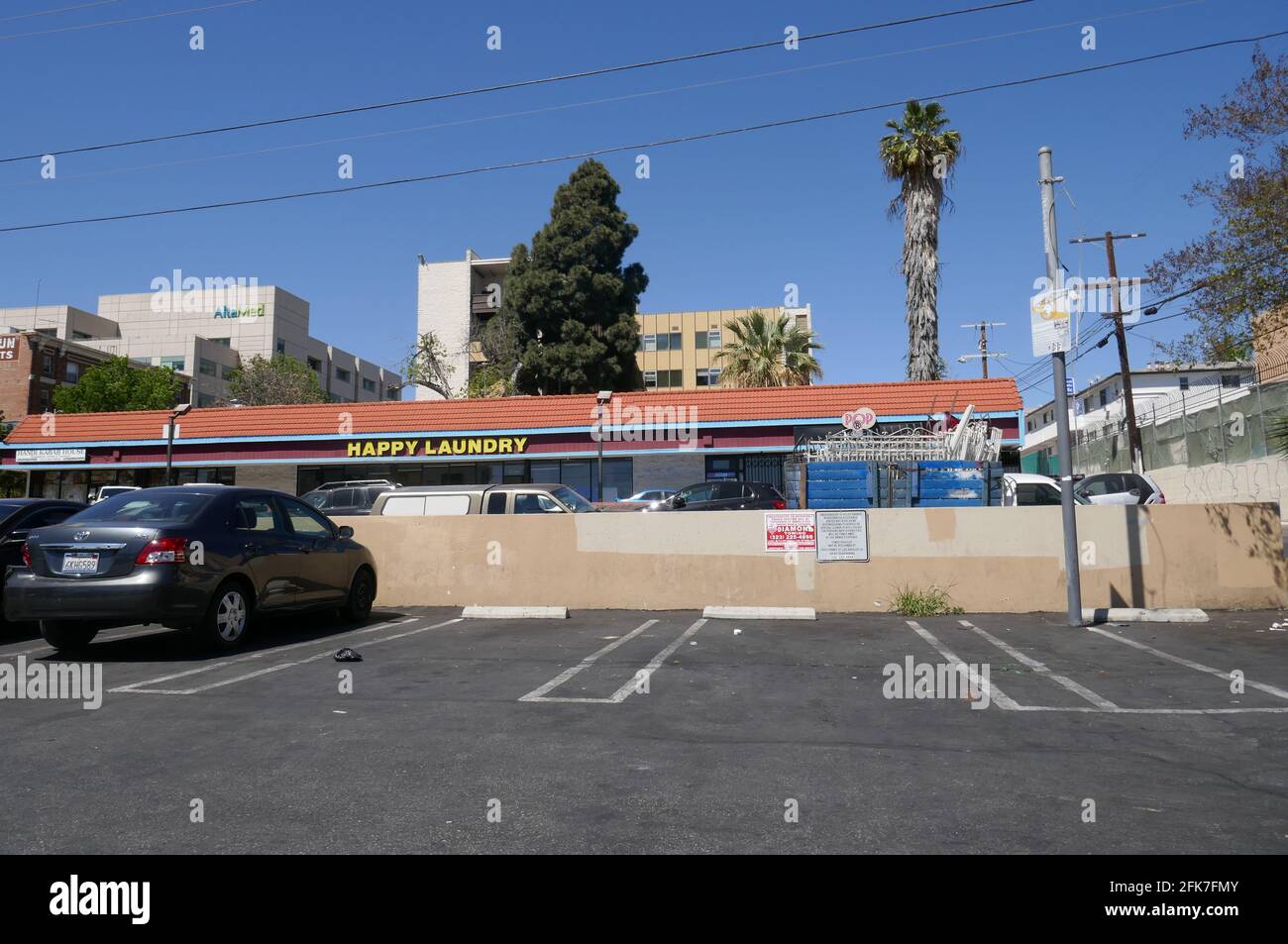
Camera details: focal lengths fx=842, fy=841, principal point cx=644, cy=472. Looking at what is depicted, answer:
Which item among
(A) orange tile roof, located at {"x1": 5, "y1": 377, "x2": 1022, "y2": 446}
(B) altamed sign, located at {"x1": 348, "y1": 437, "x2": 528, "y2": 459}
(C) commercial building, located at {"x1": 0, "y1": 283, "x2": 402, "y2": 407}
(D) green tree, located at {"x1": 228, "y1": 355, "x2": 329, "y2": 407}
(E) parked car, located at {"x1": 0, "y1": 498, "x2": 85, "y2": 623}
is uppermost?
(C) commercial building, located at {"x1": 0, "y1": 283, "x2": 402, "y2": 407}

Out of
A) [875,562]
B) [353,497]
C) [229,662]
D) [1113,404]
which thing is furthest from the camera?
[1113,404]

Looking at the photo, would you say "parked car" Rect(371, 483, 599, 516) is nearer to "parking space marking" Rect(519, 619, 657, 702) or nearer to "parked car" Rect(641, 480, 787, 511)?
"parking space marking" Rect(519, 619, 657, 702)

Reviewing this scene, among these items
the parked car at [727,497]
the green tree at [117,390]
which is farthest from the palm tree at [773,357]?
the green tree at [117,390]

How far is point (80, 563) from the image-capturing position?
790 centimetres

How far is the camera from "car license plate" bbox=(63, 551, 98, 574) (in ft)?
25.8

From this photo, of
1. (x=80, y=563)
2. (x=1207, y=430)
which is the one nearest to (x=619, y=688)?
(x=80, y=563)

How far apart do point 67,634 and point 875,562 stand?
967cm

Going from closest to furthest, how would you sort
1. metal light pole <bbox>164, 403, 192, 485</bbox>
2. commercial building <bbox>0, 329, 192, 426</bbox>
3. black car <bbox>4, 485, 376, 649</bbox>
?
black car <bbox>4, 485, 376, 649</bbox> → metal light pole <bbox>164, 403, 192, 485</bbox> → commercial building <bbox>0, 329, 192, 426</bbox>

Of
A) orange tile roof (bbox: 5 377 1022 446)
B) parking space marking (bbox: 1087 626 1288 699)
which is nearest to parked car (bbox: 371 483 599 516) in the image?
parking space marking (bbox: 1087 626 1288 699)

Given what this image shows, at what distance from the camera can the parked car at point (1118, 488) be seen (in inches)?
708

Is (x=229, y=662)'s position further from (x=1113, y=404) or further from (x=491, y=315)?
(x=1113, y=404)

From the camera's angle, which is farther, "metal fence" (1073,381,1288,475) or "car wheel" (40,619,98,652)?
"metal fence" (1073,381,1288,475)

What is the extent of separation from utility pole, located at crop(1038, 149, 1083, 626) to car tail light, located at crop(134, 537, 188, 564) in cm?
968

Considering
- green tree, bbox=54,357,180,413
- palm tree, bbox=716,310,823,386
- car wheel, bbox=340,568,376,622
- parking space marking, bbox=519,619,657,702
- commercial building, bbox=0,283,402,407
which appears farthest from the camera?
commercial building, bbox=0,283,402,407
